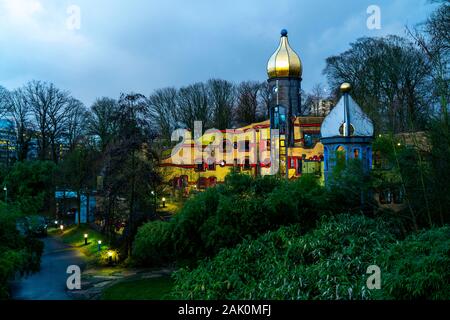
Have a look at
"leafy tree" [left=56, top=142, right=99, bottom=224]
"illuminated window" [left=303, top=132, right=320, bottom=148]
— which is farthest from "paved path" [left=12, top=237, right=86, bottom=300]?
"illuminated window" [left=303, top=132, right=320, bottom=148]

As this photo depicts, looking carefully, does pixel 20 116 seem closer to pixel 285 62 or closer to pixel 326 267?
pixel 285 62

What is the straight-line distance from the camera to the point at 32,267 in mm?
12922

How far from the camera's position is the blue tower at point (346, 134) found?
21.6 m

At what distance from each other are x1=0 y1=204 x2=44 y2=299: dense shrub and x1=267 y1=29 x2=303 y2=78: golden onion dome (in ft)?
94.2

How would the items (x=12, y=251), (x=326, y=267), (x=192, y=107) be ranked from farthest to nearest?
(x=192, y=107), (x=12, y=251), (x=326, y=267)

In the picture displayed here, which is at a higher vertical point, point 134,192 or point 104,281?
point 134,192

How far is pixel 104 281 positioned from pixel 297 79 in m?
26.7

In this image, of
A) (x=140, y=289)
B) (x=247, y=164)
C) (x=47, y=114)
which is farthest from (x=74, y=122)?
(x=140, y=289)

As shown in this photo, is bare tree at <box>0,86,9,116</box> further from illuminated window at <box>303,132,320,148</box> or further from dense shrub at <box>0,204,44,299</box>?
dense shrub at <box>0,204,44,299</box>

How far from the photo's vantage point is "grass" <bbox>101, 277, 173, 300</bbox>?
1588cm

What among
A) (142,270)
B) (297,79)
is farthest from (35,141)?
(142,270)

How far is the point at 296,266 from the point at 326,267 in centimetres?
81

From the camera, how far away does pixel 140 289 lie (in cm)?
1689
